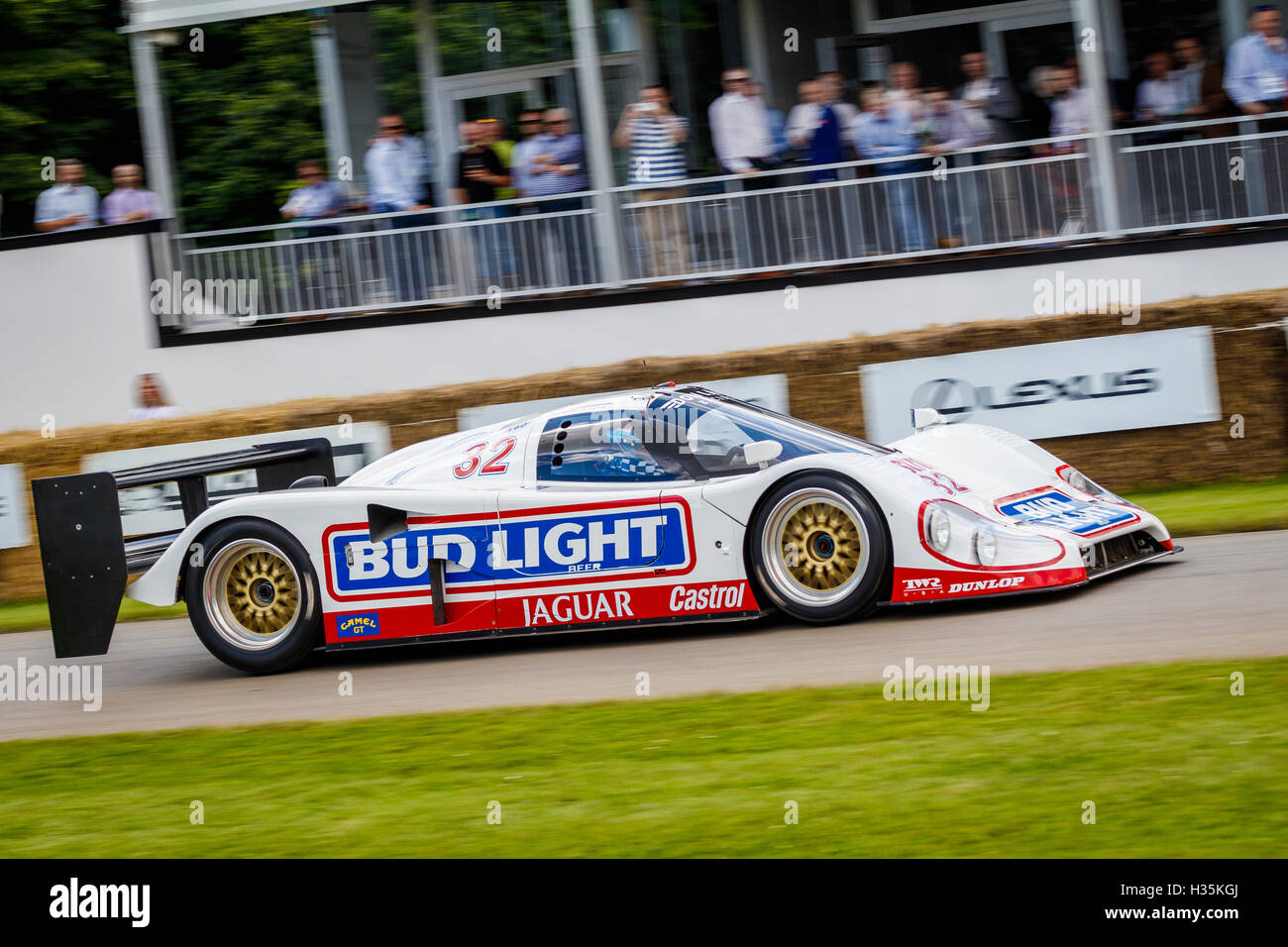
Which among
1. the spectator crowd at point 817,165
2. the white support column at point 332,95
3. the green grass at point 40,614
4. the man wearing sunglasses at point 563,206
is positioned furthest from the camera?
the white support column at point 332,95

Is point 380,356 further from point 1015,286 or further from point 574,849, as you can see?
point 574,849

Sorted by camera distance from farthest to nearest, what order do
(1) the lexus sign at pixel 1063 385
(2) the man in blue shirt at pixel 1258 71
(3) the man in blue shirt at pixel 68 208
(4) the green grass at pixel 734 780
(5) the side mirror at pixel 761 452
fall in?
(3) the man in blue shirt at pixel 68 208
(2) the man in blue shirt at pixel 1258 71
(1) the lexus sign at pixel 1063 385
(5) the side mirror at pixel 761 452
(4) the green grass at pixel 734 780

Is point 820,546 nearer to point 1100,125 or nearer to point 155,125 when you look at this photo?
point 1100,125

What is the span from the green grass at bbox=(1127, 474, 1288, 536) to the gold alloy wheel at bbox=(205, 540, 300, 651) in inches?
202

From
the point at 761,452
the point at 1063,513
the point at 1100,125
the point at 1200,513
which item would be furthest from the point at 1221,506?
the point at 1100,125

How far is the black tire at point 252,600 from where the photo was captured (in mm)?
8227

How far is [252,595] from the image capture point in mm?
8375

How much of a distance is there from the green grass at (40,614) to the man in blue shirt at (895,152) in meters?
7.03

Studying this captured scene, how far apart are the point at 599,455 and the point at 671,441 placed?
373 millimetres

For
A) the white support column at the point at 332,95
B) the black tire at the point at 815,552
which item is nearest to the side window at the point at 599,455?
the black tire at the point at 815,552

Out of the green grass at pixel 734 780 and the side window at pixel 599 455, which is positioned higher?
the side window at pixel 599 455

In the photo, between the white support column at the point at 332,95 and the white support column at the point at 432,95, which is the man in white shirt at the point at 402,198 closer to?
the white support column at the point at 432,95

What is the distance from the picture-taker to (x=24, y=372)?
51.8 ft

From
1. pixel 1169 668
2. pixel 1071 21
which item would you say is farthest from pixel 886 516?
pixel 1071 21
